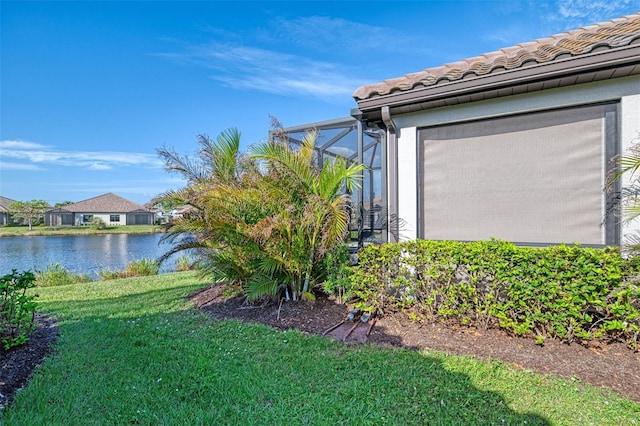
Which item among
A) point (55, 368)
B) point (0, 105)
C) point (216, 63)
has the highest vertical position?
point (216, 63)

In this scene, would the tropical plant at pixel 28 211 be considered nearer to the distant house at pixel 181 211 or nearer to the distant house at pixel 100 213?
the distant house at pixel 100 213

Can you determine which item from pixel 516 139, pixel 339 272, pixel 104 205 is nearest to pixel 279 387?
pixel 339 272

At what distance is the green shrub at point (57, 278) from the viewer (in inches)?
404

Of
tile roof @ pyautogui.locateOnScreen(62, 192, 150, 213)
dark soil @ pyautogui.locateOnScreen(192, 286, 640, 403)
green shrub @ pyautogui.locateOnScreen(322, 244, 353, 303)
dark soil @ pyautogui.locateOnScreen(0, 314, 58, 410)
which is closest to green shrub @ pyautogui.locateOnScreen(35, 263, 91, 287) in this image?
dark soil @ pyautogui.locateOnScreen(0, 314, 58, 410)

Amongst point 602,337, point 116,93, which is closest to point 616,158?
point 602,337

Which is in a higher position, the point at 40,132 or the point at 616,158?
the point at 40,132

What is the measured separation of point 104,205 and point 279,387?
5222 cm

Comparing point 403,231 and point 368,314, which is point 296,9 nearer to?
point 403,231

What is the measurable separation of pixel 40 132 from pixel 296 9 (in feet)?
47.6

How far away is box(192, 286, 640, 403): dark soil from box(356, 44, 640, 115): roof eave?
3130 millimetres

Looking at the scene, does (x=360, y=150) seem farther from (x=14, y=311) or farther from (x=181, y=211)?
(x=14, y=311)

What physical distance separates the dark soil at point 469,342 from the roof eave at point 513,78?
3.13m

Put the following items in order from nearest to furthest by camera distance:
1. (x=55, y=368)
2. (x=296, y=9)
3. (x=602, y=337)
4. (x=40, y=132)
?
1. (x=55, y=368)
2. (x=602, y=337)
3. (x=296, y=9)
4. (x=40, y=132)

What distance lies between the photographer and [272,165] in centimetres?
474
